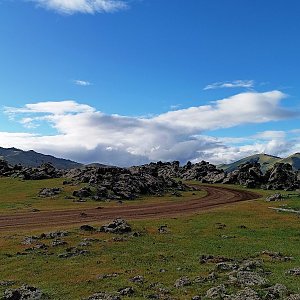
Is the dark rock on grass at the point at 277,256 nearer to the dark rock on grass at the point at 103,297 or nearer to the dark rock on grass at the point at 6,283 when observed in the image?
the dark rock on grass at the point at 103,297

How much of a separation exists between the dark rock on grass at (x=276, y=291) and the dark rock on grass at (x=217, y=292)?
10.3 ft

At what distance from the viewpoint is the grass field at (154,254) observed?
3309 centimetres

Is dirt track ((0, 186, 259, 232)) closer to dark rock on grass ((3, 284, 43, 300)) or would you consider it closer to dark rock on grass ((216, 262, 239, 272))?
dark rock on grass ((3, 284, 43, 300))

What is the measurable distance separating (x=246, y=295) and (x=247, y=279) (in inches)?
160

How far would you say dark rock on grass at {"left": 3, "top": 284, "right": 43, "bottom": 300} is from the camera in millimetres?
30328

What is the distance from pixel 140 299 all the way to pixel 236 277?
918cm

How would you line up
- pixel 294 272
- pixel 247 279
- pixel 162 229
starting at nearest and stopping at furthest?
pixel 247 279 < pixel 294 272 < pixel 162 229

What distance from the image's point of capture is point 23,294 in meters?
30.8

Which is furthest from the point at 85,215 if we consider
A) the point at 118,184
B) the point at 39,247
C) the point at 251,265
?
the point at 251,265

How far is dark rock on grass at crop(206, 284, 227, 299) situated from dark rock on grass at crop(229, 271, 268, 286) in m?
2.21

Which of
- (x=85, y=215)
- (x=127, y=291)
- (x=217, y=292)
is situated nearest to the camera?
(x=217, y=292)

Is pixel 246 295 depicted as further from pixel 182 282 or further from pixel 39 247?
pixel 39 247

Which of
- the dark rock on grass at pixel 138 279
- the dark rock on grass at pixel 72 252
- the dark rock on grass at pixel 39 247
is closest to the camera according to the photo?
the dark rock on grass at pixel 138 279

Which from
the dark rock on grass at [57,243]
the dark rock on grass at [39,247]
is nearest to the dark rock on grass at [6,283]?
the dark rock on grass at [39,247]
